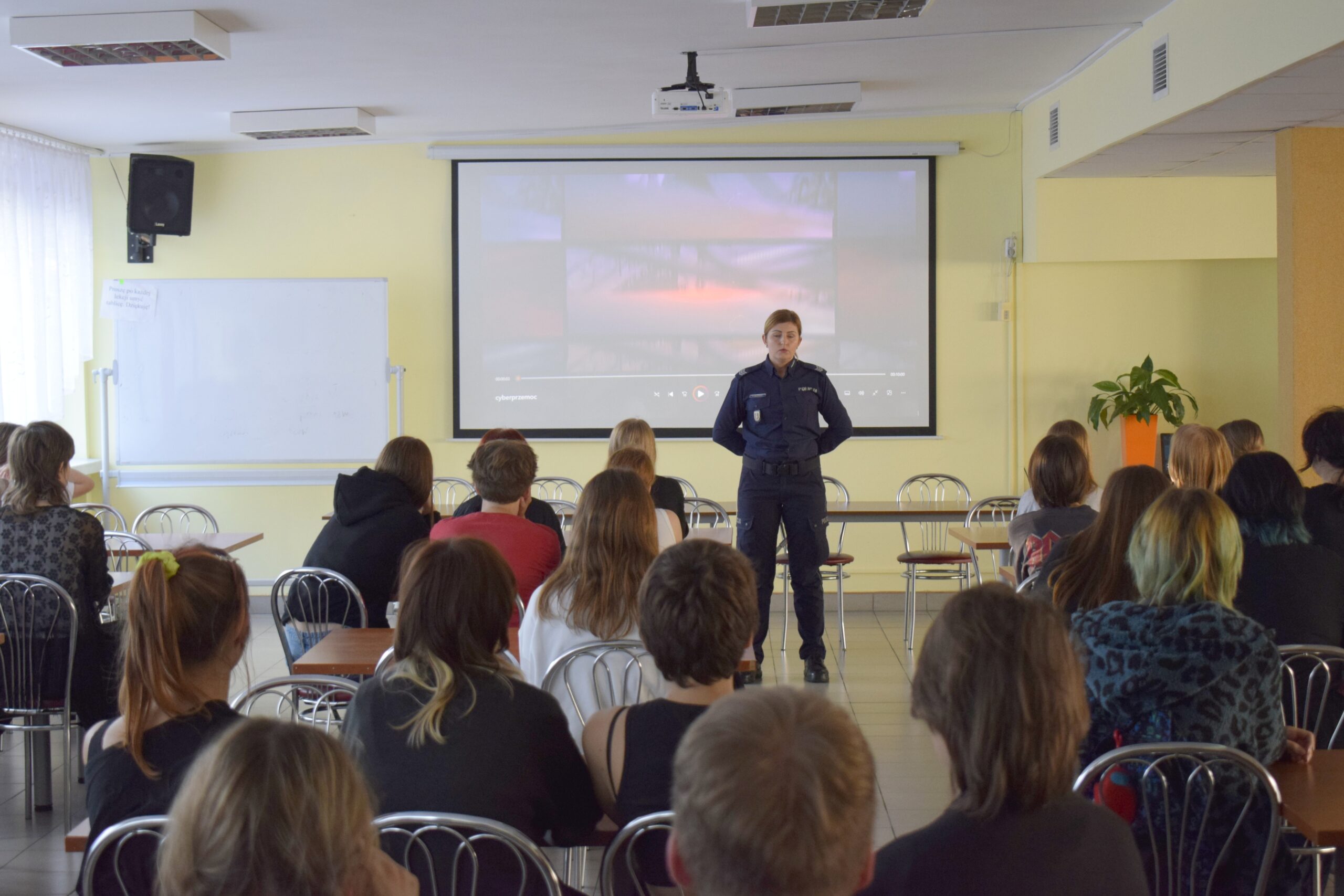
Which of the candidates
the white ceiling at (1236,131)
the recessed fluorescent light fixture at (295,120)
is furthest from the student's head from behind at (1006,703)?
the recessed fluorescent light fixture at (295,120)

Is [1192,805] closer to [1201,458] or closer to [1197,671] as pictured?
[1197,671]

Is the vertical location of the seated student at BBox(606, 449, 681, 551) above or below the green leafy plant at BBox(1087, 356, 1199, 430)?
A: below

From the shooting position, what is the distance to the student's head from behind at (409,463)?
385cm

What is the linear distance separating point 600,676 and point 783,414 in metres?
2.77

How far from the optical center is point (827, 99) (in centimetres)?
572

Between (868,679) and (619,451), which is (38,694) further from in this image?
(868,679)

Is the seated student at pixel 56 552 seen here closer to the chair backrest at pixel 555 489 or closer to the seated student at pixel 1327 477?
the chair backrest at pixel 555 489

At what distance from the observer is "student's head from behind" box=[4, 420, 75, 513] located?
3.48m

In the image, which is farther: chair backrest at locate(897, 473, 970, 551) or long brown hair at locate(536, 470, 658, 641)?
chair backrest at locate(897, 473, 970, 551)

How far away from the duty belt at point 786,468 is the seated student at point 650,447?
2.25 ft

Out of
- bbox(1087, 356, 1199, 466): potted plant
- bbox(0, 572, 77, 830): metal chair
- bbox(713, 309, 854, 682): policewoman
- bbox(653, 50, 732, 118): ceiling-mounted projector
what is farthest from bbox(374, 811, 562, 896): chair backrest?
bbox(1087, 356, 1199, 466): potted plant

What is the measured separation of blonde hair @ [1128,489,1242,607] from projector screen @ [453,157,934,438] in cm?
462

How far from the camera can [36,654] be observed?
3.53 metres

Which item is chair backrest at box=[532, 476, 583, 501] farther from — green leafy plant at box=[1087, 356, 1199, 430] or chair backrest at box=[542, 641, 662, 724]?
chair backrest at box=[542, 641, 662, 724]
